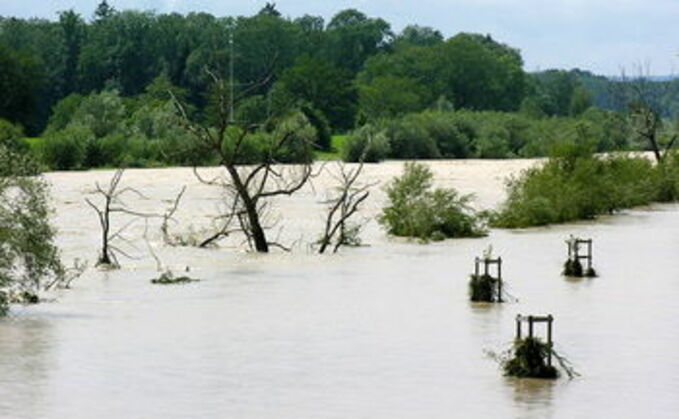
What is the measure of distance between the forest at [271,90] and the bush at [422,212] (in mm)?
18052

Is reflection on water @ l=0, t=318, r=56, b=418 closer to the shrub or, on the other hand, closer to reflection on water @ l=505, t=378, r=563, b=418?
reflection on water @ l=505, t=378, r=563, b=418

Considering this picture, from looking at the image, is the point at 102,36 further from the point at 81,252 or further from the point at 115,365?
the point at 115,365

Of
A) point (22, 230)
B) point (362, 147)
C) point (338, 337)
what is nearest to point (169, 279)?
point (22, 230)

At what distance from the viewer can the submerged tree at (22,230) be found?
24875 millimetres

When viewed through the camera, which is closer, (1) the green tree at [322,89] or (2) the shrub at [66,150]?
(2) the shrub at [66,150]

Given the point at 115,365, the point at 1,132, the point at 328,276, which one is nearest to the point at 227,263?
the point at 328,276

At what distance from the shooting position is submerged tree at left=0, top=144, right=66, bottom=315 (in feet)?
81.6

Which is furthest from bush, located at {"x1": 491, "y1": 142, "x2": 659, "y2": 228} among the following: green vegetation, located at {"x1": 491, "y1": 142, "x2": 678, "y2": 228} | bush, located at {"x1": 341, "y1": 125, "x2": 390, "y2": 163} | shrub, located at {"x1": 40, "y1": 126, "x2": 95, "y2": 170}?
bush, located at {"x1": 341, "y1": 125, "x2": 390, "y2": 163}

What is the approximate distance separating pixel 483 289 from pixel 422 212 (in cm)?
1363

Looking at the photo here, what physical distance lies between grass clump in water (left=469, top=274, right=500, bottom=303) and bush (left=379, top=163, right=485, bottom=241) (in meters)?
12.8

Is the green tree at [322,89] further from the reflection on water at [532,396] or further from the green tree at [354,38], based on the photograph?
the reflection on water at [532,396]

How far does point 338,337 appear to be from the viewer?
984 inches

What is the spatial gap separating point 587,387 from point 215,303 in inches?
386

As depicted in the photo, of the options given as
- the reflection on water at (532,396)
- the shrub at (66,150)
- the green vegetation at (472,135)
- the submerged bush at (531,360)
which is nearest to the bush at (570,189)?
the shrub at (66,150)
